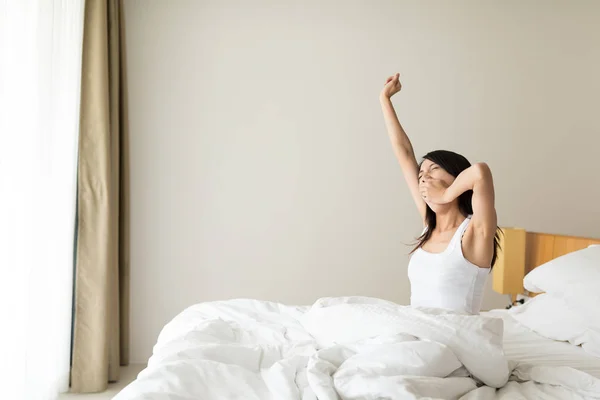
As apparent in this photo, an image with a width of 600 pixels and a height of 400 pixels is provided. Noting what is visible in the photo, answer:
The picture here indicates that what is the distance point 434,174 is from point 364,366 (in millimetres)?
924

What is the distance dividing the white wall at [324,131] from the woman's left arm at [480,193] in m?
2.08

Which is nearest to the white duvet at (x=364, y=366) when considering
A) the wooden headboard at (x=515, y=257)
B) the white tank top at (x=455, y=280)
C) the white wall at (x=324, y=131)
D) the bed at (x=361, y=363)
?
the bed at (x=361, y=363)

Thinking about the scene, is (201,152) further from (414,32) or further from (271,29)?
(414,32)

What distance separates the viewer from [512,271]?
3494 millimetres

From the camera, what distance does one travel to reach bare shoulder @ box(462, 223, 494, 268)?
209cm

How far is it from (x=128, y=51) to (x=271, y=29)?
929mm

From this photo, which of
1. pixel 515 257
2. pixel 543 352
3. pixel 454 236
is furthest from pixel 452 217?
pixel 515 257

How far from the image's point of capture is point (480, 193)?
202 cm

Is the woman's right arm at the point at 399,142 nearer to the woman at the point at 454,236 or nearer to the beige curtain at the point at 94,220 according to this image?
the woman at the point at 454,236

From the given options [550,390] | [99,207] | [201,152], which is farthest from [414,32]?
[550,390]

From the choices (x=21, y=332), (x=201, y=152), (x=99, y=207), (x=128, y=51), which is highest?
(x=128, y=51)

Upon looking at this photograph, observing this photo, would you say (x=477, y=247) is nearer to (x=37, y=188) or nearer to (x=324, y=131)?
(x=37, y=188)

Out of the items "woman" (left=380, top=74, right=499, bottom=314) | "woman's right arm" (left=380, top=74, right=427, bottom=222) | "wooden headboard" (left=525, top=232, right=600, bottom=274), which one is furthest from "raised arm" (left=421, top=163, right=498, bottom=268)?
"wooden headboard" (left=525, top=232, right=600, bottom=274)

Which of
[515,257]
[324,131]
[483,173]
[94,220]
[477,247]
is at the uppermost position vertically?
[324,131]
